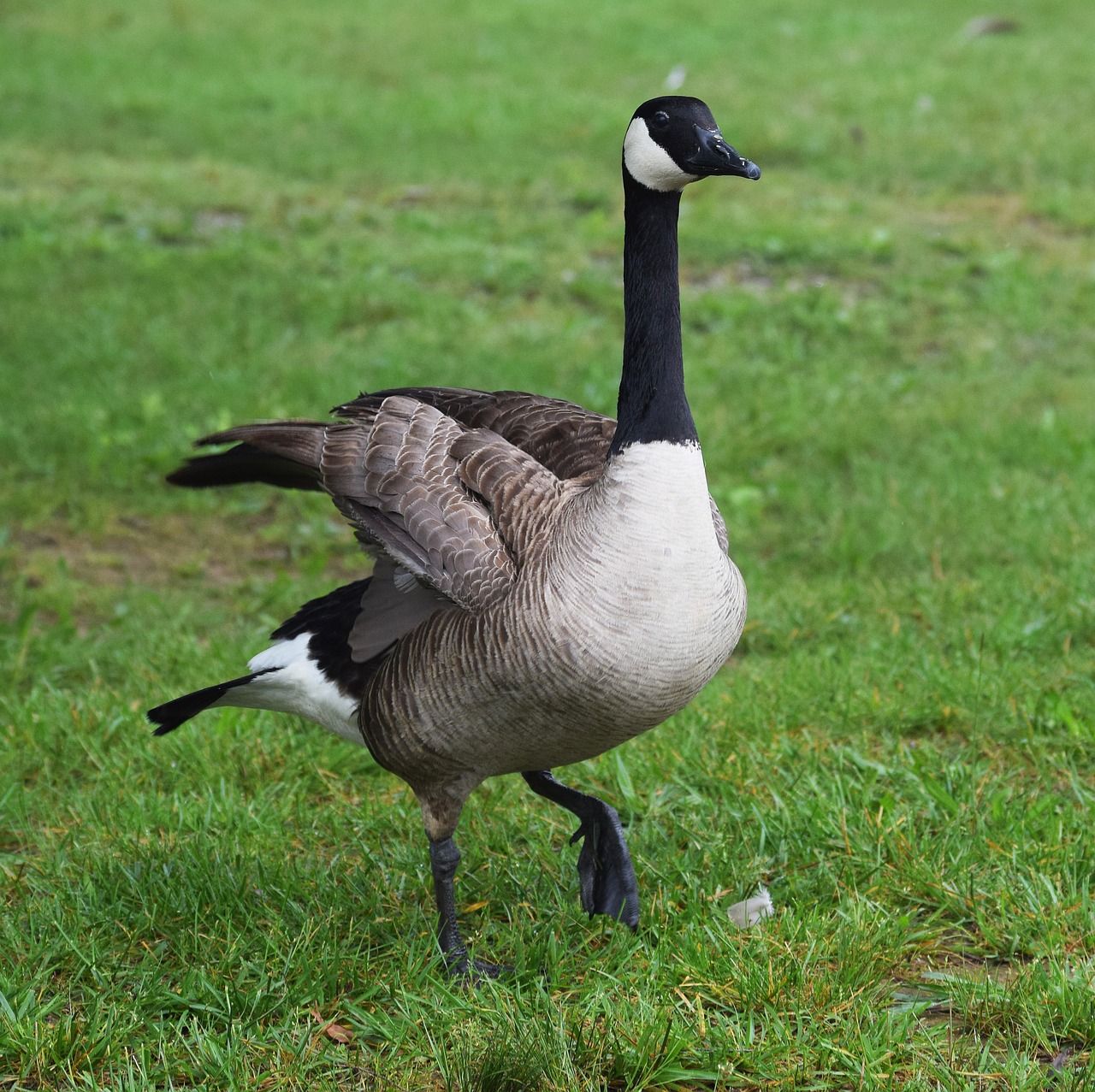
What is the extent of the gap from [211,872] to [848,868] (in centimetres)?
182

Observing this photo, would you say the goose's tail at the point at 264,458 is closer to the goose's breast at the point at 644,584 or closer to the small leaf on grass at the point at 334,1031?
the goose's breast at the point at 644,584

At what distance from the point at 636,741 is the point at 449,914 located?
128 centimetres

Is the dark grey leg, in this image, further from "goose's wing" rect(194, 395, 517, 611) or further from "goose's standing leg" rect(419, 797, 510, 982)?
"goose's wing" rect(194, 395, 517, 611)

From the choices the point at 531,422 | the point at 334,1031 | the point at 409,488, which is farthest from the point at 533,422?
the point at 334,1031

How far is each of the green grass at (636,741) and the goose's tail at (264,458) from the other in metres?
0.91

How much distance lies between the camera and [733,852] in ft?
13.0

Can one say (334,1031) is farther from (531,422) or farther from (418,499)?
(531,422)

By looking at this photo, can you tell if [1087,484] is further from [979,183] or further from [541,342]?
[979,183]

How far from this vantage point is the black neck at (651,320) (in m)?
3.35

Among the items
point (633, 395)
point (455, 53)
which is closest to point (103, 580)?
point (633, 395)

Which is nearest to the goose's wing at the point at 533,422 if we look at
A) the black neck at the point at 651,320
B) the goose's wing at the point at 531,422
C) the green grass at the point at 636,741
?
the goose's wing at the point at 531,422

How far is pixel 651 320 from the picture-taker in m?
3.45

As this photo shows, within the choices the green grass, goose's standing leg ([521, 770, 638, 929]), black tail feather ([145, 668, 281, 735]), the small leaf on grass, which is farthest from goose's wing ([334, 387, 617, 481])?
the small leaf on grass

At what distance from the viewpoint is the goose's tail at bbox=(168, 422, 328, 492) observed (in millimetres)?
3697
